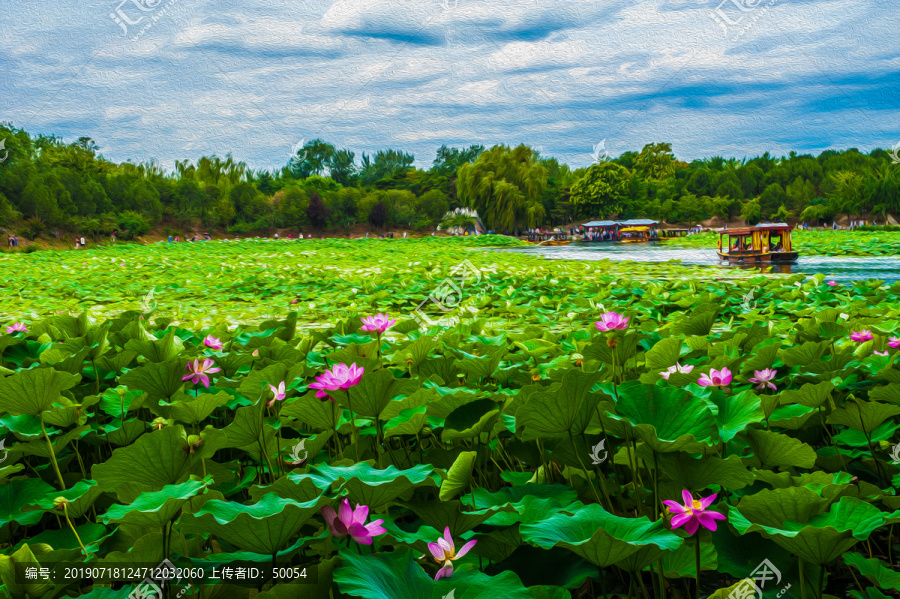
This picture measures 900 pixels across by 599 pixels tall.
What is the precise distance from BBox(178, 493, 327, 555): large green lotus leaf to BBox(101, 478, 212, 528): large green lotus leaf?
0.03 m

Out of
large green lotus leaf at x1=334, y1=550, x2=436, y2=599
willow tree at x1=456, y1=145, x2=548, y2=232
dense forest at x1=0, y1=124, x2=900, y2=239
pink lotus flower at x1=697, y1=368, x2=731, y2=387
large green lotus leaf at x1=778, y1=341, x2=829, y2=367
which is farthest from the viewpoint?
willow tree at x1=456, y1=145, x2=548, y2=232

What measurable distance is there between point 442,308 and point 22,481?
120 inches

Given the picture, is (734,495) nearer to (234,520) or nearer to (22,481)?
(234,520)

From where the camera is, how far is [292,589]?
0.49 m

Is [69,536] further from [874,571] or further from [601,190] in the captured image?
[601,190]

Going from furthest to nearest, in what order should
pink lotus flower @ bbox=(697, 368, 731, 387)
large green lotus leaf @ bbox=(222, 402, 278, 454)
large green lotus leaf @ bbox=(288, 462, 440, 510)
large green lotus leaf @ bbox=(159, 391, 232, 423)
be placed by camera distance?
pink lotus flower @ bbox=(697, 368, 731, 387), large green lotus leaf @ bbox=(159, 391, 232, 423), large green lotus leaf @ bbox=(222, 402, 278, 454), large green lotus leaf @ bbox=(288, 462, 440, 510)

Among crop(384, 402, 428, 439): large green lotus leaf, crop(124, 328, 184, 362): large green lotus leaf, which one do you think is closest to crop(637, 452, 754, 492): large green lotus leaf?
crop(384, 402, 428, 439): large green lotus leaf

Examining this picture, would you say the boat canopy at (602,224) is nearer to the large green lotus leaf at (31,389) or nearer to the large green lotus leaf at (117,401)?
the large green lotus leaf at (117,401)

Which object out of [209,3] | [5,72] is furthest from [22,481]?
[5,72]

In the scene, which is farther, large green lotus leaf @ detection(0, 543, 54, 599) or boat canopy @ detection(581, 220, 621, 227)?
boat canopy @ detection(581, 220, 621, 227)

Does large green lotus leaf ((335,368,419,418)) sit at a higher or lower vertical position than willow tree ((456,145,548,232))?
lower

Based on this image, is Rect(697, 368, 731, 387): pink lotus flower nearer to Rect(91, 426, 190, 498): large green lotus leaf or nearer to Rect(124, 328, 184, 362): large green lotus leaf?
Rect(91, 426, 190, 498): large green lotus leaf

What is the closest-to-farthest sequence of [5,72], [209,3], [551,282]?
[551,282]
[209,3]
[5,72]

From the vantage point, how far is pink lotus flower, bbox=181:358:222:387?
1.18 m
